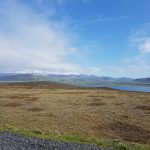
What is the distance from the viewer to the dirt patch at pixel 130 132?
28234 mm

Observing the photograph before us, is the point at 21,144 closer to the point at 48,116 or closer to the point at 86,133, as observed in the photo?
the point at 86,133

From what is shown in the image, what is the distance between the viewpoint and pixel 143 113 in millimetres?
44688

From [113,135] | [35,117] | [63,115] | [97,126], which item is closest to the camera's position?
[113,135]

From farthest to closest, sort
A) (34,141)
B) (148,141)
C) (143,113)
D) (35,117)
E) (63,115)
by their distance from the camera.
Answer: (143,113), (63,115), (35,117), (148,141), (34,141)

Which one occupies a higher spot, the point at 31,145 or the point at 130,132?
the point at 31,145

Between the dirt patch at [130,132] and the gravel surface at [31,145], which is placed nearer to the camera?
the gravel surface at [31,145]

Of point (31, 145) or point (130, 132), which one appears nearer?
point (31, 145)

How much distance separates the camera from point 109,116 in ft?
133

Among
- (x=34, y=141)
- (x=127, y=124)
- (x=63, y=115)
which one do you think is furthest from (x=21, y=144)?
(x=63, y=115)

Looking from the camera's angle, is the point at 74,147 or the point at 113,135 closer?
the point at 74,147

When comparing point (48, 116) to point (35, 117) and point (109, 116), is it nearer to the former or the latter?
point (35, 117)

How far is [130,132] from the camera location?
102ft

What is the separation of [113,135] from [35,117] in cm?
1229

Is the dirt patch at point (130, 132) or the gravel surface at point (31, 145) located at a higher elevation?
the gravel surface at point (31, 145)
